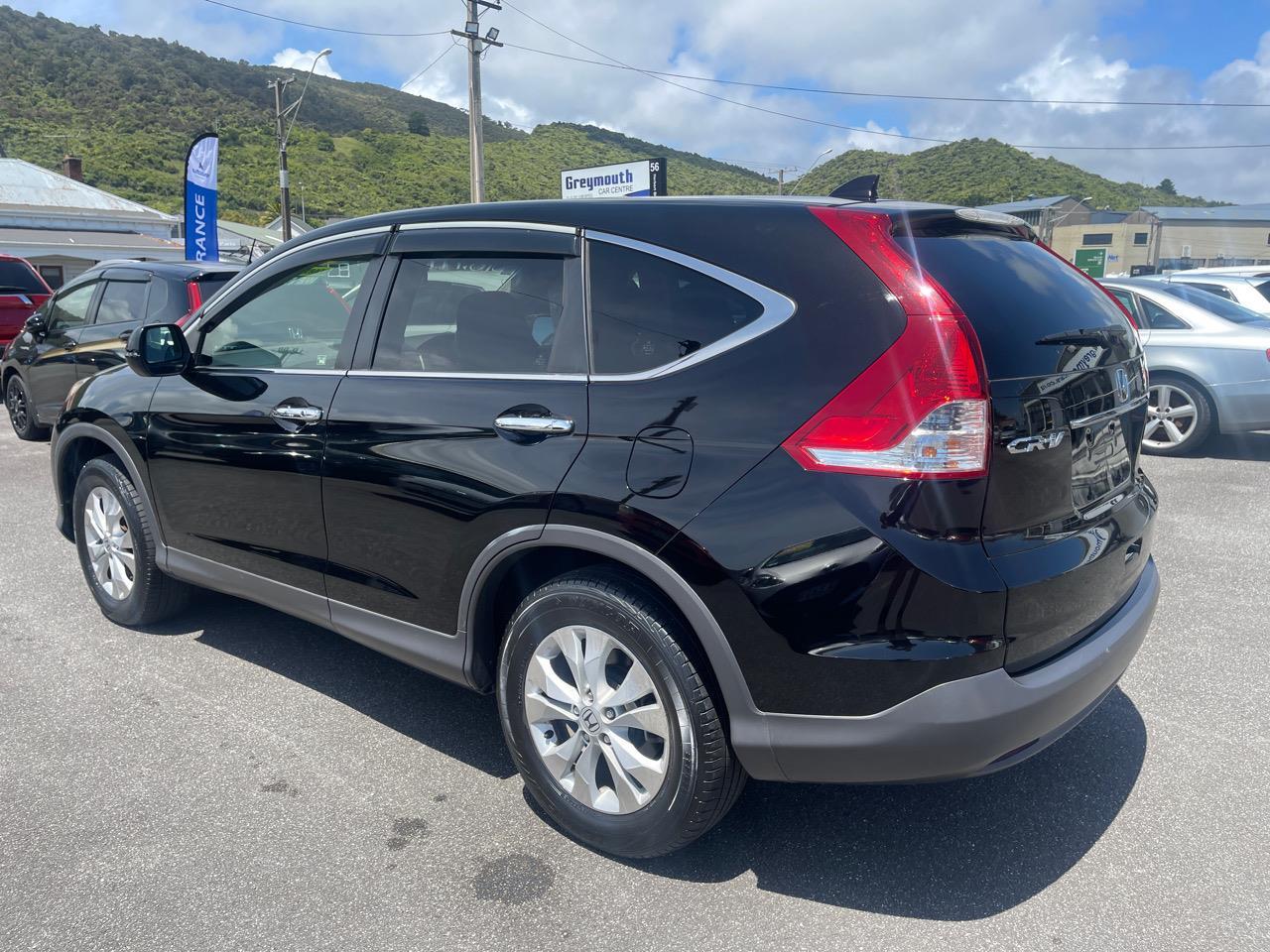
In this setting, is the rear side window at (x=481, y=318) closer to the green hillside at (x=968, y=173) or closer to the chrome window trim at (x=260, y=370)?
the chrome window trim at (x=260, y=370)

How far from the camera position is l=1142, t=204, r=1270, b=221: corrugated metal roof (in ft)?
271

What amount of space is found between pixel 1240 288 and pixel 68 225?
38.8 meters

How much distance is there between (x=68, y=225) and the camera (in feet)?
117

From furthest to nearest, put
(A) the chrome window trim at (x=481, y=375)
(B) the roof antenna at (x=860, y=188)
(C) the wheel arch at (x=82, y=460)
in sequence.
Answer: (C) the wheel arch at (x=82, y=460)
(B) the roof antenna at (x=860, y=188)
(A) the chrome window trim at (x=481, y=375)

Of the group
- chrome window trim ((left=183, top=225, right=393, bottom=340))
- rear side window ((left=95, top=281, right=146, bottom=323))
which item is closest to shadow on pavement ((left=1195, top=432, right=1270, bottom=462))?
chrome window trim ((left=183, top=225, right=393, bottom=340))

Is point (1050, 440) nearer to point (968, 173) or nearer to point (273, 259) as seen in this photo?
point (273, 259)

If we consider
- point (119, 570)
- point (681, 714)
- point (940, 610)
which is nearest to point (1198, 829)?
point (940, 610)

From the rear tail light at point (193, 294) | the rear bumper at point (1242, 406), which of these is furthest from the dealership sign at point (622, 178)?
the rear tail light at point (193, 294)

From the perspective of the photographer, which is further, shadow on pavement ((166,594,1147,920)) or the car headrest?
the car headrest

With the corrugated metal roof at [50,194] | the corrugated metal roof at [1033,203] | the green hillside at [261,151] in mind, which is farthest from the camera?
the corrugated metal roof at [1033,203]

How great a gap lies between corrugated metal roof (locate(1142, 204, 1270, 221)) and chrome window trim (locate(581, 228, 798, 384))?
93.8 metres

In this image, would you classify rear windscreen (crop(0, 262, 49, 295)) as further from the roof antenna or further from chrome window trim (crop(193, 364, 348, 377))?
the roof antenna

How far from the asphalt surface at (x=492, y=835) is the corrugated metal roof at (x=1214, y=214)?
93.2 meters

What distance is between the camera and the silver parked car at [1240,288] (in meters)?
9.30
